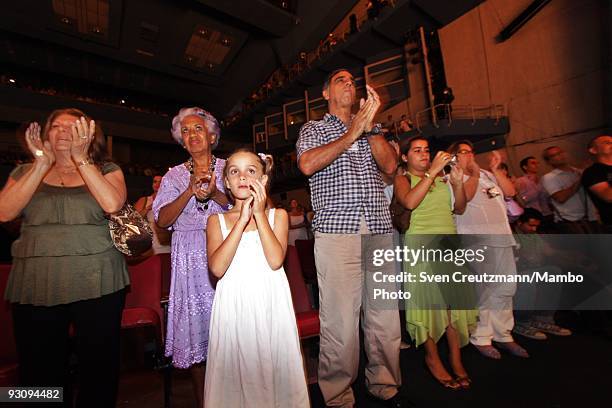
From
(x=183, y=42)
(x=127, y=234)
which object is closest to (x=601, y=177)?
(x=127, y=234)

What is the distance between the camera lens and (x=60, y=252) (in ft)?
4.94

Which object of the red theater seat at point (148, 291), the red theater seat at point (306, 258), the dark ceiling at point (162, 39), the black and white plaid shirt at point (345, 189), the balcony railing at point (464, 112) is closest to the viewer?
the black and white plaid shirt at point (345, 189)

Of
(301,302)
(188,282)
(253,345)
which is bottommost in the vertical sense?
(301,302)

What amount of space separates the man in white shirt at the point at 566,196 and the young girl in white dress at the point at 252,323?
393 cm

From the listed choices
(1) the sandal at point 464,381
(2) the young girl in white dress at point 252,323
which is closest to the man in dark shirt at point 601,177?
(1) the sandal at point 464,381

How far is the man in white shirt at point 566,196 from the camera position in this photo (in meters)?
3.79

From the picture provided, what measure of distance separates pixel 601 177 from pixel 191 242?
3920mm

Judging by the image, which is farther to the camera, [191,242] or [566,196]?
[566,196]

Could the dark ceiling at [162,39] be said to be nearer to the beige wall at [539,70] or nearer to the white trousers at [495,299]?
the beige wall at [539,70]

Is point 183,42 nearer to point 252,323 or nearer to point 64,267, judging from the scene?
point 64,267

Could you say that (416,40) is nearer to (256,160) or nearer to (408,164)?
(408,164)

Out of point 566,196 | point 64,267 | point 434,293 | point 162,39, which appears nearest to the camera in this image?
point 64,267

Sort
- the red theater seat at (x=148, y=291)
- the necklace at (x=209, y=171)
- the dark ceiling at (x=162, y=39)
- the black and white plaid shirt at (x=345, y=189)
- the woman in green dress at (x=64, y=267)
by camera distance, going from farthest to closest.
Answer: the dark ceiling at (x=162, y=39), the red theater seat at (x=148, y=291), the black and white plaid shirt at (x=345, y=189), the necklace at (x=209, y=171), the woman in green dress at (x=64, y=267)

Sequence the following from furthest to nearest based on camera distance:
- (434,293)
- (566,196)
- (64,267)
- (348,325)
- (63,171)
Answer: (566,196) < (434,293) < (348,325) < (63,171) < (64,267)
